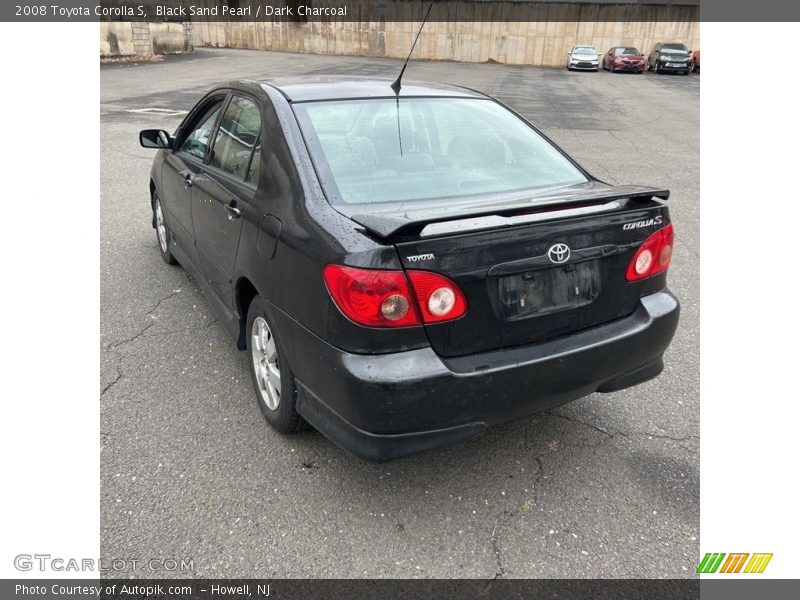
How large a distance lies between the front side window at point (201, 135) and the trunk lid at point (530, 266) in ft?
7.13

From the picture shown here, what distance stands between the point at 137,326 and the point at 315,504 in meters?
2.19

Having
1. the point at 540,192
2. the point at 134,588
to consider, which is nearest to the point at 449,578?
the point at 134,588

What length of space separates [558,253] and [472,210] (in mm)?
370

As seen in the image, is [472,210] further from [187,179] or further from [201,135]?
[201,135]

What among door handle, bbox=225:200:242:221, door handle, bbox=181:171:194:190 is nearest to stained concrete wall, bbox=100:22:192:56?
door handle, bbox=181:171:194:190

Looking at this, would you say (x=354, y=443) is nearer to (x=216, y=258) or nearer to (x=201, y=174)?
(x=216, y=258)

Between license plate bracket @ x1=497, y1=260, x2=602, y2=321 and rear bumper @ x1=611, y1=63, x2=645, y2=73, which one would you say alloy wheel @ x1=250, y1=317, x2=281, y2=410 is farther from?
rear bumper @ x1=611, y1=63, x2=645, y2=73

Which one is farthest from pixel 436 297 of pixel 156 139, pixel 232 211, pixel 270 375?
pixel 156 139

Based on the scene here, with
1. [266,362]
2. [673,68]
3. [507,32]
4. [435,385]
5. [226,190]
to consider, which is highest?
[507,32]

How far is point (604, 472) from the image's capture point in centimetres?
271

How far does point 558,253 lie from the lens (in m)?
2.27
